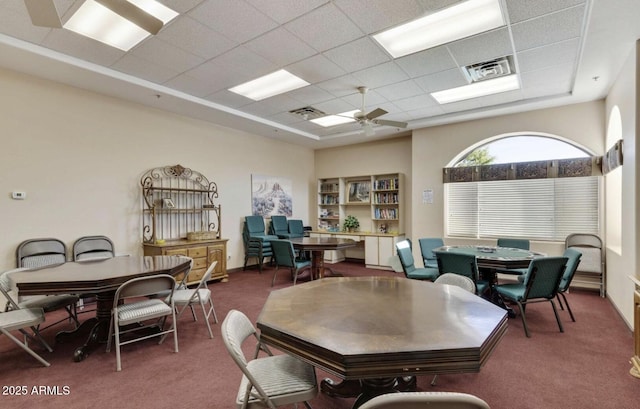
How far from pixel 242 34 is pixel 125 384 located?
3336 mm

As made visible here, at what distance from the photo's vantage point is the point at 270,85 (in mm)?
4500

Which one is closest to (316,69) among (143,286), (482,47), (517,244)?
(482,47)

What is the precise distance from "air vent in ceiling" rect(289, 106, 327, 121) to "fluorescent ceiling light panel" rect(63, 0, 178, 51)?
2.74 metres

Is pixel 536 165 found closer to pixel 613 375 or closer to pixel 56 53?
pixel 613 375

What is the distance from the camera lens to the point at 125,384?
2.36 m

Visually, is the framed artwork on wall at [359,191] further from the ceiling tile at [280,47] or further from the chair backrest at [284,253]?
the ceiling tile at [280,47]

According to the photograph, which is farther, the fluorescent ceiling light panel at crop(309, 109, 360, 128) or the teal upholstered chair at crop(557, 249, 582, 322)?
the fluorescent ceiling light panel at crop(309, 109, 360, 128)

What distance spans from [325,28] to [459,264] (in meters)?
3.00

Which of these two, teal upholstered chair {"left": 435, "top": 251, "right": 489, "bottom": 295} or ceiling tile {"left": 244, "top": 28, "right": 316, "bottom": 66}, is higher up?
ceiling tile {"left": 244, "top": 28, "right": 316, "bottom": 66}

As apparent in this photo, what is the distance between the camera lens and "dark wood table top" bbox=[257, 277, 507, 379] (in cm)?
124

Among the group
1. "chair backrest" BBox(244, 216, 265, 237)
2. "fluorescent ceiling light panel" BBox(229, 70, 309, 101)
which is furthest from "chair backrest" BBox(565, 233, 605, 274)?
"chair backrest" BBox(244, 216, 265, 237)

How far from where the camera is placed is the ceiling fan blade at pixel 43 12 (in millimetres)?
1766

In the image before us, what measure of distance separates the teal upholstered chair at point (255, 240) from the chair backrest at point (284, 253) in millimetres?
1114

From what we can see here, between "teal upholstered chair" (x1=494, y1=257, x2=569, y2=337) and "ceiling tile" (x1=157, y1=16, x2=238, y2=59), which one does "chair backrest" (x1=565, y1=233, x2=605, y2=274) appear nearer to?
"teal upholstered chair" (x1=494, y1=257, x2=569, y2=337)
